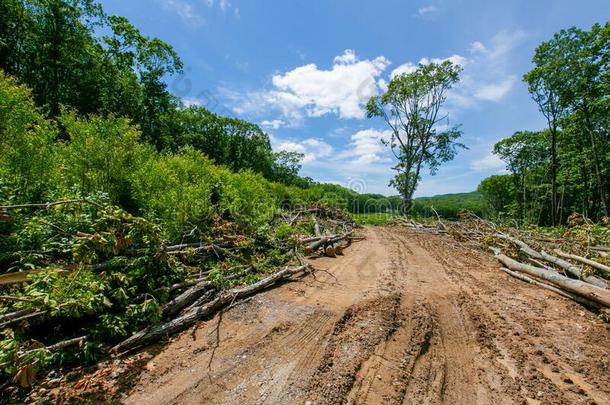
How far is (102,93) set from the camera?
1947 cm

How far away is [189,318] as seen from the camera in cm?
364

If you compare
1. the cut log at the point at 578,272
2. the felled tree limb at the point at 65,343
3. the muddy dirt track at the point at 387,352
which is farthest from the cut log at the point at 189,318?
the cut log at the point at 578,272

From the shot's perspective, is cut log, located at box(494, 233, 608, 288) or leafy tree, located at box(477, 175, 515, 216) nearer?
cut log, located at box(494, 233, 608, 288)

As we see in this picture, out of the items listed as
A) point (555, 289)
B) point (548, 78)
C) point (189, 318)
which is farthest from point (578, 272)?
point (548, 78)

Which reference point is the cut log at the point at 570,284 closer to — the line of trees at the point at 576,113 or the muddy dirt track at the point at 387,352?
the muddy dirt track at the point at 387,352

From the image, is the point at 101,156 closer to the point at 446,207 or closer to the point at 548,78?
the point at 548,78

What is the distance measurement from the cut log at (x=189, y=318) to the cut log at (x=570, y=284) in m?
5.23

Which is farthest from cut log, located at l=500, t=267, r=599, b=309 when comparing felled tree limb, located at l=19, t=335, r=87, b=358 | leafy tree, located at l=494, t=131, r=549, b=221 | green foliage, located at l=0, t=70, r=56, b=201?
leafy tree, located at l=494, t=131, r=549, b=221

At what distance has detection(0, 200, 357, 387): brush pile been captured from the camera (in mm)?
2576

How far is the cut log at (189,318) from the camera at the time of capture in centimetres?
307

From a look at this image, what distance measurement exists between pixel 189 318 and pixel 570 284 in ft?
20.9

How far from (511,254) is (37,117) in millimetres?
11698

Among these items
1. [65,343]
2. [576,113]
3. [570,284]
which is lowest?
[65,343]

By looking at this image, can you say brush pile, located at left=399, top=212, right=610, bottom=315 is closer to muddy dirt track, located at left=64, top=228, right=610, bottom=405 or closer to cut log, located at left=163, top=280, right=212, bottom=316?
muddy dirt track, located at left=64, top=228, right=610, bottom=405
